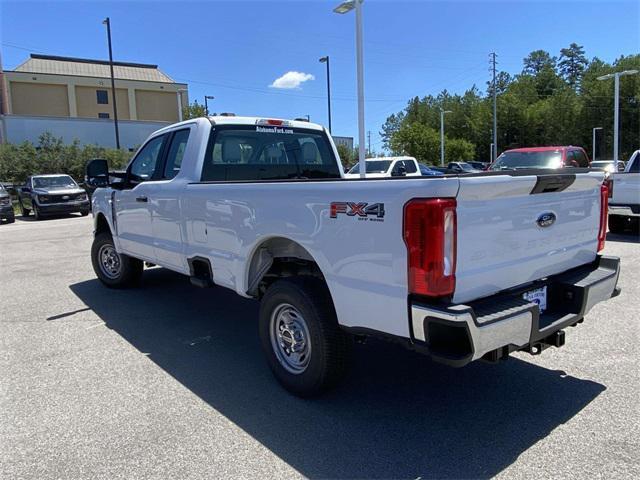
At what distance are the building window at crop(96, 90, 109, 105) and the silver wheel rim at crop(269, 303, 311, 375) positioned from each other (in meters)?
63.4

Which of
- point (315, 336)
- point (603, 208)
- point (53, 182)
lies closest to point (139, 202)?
point (315, 336)

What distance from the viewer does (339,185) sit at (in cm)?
310

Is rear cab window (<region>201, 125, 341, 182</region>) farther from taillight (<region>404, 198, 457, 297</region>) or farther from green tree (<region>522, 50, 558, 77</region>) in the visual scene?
green tree (<region>522, 50, 558, 77</region>)

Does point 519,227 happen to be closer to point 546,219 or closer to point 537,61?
point 546,219

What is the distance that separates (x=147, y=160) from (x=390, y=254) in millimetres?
4114

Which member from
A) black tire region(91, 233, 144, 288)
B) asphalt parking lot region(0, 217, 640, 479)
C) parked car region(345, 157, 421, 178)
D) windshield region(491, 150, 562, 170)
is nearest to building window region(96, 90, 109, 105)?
parked car region(345, 157, 421, 178)

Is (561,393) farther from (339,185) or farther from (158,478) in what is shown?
(158,478)

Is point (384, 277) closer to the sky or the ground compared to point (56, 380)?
closer to the sky

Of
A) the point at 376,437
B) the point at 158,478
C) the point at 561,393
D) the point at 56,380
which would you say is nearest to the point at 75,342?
the point at 56,380

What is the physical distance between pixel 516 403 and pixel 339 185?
2.00 metres

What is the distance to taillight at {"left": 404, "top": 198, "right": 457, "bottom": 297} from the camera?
8.68 ft

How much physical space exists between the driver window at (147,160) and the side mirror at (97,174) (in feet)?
1.80

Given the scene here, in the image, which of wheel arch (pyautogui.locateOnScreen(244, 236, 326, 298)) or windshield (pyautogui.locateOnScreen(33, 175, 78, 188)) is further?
windshield (pyautogui.locateOnScreen(33, 175, 78, 188))

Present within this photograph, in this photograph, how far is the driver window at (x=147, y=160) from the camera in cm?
576
